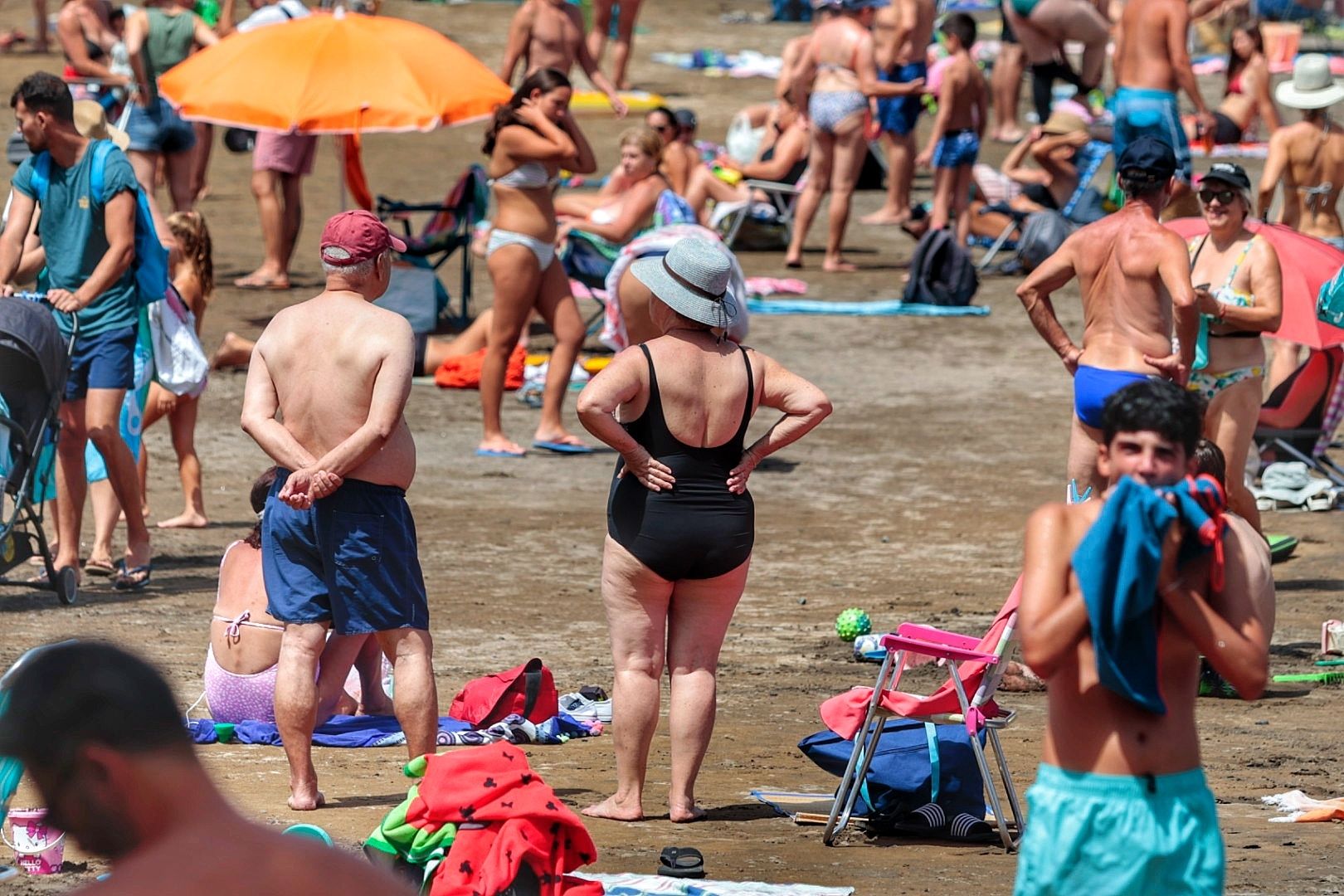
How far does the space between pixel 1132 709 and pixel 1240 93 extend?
17.6 metres

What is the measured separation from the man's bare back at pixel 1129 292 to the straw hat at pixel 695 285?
2.02 meters

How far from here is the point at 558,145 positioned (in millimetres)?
10562

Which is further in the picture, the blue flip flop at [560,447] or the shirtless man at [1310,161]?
the shirtless man at [1310,161]

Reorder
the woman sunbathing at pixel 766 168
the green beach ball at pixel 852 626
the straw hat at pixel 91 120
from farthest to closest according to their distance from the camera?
1. the woman sunbathing at pixel 766 168
2. the straw hat at pixel 91 120
3. the green beach ball at pixel 852 626

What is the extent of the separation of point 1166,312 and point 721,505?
2332mm

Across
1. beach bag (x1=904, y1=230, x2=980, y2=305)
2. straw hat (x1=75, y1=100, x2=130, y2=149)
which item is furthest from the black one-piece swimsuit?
beach bag (x1=904, y1=230, x2=980, y2=305)

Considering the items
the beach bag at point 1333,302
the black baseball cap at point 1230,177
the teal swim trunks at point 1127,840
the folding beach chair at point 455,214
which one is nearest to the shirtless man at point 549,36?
the folding beach chair at point 455,214

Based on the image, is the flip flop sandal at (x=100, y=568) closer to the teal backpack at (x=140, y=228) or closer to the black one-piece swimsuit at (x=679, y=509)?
the teal backpack at (x=140, y=228)

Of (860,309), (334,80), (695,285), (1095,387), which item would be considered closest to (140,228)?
(695,285)

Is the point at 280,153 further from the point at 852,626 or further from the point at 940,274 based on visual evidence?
the point at 852,626

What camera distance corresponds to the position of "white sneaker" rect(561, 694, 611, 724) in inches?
274

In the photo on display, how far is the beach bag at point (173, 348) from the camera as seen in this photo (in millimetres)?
8883

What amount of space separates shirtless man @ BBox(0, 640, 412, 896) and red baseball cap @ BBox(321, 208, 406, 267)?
3.28 m

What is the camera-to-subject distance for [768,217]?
57.3ft
